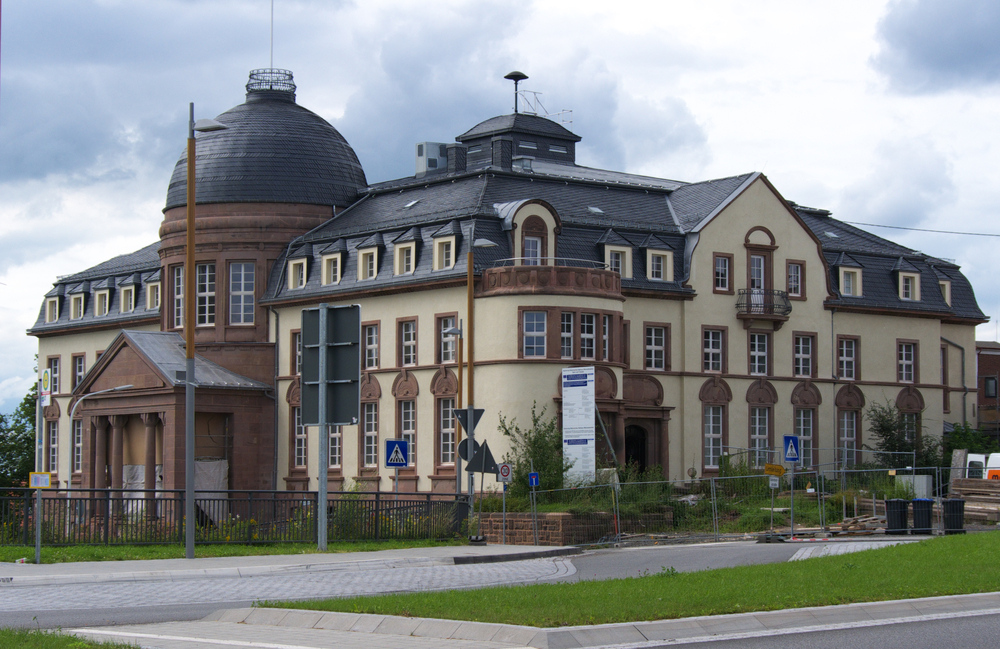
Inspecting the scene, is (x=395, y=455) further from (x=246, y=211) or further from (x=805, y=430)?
(x=805, y=430)

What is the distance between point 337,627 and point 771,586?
519cm

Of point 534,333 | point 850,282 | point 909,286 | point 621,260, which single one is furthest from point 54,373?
point 909,286

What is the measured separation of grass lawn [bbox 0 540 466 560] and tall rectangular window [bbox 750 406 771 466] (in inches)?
939

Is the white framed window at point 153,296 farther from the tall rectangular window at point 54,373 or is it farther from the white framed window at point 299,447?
the white framed window at point 299,447

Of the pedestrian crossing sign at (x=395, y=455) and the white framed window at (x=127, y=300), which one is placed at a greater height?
the white framed window at (x=127, y=300)

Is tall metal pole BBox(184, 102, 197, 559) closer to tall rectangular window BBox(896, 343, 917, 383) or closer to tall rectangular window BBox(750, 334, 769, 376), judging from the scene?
tall rectangular window BBox(750, 334, 769, 376)

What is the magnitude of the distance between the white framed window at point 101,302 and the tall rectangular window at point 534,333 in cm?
2539

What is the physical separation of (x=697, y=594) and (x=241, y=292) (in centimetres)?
4060

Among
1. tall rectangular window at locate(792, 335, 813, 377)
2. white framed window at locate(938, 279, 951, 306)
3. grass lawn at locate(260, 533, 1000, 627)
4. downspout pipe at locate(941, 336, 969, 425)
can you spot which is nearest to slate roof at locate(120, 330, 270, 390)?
tall rectangular window at locate(792, 335, 813, 377)

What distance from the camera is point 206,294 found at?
54281mm

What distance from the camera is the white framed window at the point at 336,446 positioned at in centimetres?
5084

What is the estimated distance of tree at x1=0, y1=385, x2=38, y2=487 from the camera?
3061 inches

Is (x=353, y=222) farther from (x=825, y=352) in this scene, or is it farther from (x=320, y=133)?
(x=825, y=352)

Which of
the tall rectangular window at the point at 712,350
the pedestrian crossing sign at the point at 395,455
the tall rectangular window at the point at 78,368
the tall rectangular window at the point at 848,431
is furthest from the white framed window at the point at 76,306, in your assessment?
the pedestrian crossing sign at the point at 395,455
